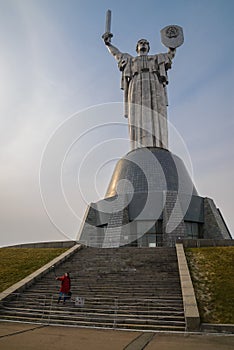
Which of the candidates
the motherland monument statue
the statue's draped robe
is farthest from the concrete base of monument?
the statue's draped robe

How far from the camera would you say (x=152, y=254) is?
48.0ft

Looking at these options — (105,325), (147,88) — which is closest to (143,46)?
(147,88)

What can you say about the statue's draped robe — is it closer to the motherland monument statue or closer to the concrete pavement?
the motherland monument statue

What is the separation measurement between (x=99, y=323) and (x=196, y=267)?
521cm

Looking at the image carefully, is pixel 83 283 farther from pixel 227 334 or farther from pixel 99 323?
pixel 227 334

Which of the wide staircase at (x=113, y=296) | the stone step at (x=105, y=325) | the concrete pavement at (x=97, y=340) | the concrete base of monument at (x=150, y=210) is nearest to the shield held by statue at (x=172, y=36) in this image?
the concrete base of monument at (x=150, y=210)

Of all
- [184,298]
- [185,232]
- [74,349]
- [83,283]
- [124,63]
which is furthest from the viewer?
[124,63]

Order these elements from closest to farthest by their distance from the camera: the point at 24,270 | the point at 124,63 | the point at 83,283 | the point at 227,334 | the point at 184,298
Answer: the point at 227,334 → the point at 184,298 → the point at 83,283 → the point at 24,270 → the point at 124,63

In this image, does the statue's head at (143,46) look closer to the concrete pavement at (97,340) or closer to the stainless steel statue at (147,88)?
the stainless steel statue at (147,88)

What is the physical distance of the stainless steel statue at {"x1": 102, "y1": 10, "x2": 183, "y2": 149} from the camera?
2906 centimetres

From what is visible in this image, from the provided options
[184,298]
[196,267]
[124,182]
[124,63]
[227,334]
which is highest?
[124,63]

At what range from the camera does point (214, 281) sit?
10086mm

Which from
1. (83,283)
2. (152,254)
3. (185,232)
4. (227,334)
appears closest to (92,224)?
(185,232)

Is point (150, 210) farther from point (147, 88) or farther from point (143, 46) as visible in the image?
point (143, 46)
